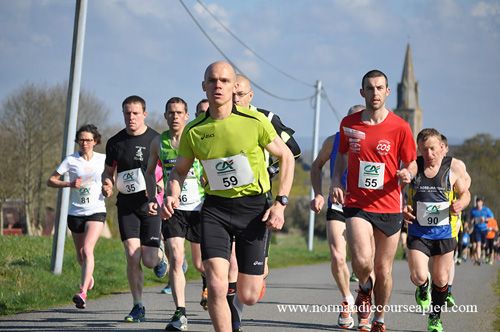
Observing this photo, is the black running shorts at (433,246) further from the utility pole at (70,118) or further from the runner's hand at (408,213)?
the utility pole at (70,118)

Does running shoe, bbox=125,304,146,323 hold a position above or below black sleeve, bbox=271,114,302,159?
below

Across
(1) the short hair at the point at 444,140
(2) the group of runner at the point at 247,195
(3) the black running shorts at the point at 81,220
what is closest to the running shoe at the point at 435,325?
(2) the group of runner at the point at 247,195

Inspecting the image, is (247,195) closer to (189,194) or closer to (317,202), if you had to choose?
(317,202)

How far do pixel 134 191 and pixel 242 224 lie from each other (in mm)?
3454

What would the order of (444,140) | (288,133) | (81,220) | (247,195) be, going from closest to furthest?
1. (247,195)
2. (288,133)
3. (444,140)
4. (81,220)

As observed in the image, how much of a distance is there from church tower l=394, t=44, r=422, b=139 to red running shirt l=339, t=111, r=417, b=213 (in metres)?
180

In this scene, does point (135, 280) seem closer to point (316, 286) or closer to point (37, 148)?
point (316, 286)

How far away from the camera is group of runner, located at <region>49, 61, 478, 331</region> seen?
7527 millimetres

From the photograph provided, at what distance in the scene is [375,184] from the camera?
9.19 m

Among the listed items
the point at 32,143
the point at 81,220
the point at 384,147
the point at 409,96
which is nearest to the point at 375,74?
the point at 384,147

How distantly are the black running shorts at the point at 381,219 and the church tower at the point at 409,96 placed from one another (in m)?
180

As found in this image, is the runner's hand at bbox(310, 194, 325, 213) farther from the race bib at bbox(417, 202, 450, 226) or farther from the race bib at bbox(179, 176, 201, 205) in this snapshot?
the race bib at bbox(179, 176, 201, 205)

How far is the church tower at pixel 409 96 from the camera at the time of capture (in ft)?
622

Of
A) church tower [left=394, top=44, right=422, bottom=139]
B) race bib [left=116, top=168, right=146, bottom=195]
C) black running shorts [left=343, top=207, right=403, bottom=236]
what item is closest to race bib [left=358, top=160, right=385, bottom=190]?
black running shorts [left=343, top=207, right=403, bottom=236]
